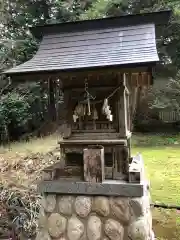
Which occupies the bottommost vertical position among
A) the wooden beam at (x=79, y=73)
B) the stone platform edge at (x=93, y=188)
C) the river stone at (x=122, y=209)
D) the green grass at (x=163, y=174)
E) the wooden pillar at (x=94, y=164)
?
the green grass at (x=163, y=174)

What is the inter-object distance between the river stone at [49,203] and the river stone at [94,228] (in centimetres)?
55

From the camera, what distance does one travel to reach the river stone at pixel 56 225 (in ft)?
12.1

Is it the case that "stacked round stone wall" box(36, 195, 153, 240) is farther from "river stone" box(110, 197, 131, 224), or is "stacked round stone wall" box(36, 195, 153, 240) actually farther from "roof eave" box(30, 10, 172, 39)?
"roof eave" box(30, 10, 172, 39)

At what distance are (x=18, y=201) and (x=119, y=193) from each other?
244cm

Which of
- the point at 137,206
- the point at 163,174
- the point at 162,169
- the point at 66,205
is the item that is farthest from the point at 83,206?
the point at 162,169

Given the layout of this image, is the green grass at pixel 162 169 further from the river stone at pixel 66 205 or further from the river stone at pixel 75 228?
the river stone at pixel 66 205

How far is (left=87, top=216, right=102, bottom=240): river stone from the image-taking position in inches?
139

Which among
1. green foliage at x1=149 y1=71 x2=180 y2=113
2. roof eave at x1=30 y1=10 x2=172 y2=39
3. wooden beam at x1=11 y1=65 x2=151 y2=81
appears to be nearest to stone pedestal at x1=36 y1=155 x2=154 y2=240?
wooden beam at x1=11 y1=65 x2=151 y2=81

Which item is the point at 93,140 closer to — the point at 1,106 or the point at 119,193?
the point at 119,193

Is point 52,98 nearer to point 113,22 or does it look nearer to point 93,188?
point 93,188

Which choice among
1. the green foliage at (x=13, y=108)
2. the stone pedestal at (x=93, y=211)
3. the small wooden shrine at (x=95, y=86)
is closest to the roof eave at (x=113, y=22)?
the small wooden shrine at (x=95, y=86)

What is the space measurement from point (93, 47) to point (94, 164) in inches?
62.0

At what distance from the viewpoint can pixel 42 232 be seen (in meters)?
3.80

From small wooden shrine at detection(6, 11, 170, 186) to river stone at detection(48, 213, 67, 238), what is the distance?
542 millimetres
